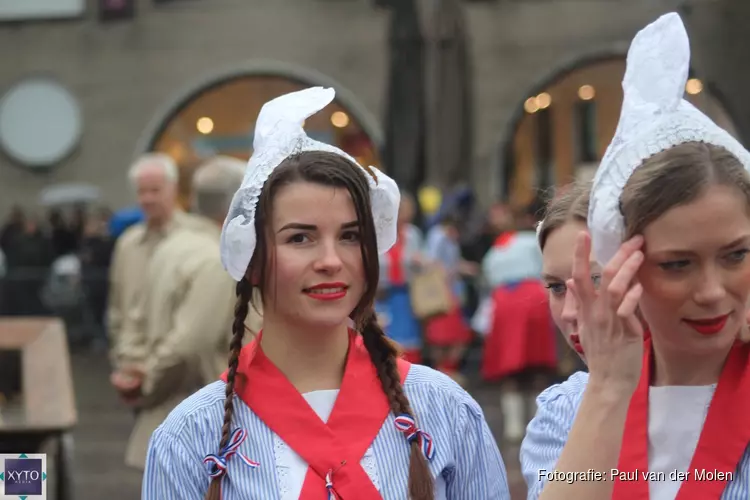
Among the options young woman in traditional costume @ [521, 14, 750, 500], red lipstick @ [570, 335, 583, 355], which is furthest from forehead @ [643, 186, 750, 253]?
red lipstick @ [570, 335, 583, 355]

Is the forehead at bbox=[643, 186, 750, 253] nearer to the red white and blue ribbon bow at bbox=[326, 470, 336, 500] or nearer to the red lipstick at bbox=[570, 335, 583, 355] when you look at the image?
the red lipstick at bbox=[570, 335, 583, 355]

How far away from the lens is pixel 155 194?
20.7 feet

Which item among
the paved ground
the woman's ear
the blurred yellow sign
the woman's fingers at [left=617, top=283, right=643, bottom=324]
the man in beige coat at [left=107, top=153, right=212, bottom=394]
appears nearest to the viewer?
the woman's fingers at [left=617, top=283, right=643, bottom=324]

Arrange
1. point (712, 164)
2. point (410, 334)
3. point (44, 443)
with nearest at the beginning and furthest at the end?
point (712, 164), point (44, 443), point (410, 334)

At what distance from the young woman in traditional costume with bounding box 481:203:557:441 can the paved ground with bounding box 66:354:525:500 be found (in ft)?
1.14

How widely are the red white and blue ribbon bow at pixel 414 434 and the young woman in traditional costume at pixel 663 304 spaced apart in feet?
1.33

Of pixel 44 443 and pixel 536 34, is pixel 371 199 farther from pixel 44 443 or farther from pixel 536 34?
pixel 536 34

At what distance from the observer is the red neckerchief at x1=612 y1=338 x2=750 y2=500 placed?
2.22 m

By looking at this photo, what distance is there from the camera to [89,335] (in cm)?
1614

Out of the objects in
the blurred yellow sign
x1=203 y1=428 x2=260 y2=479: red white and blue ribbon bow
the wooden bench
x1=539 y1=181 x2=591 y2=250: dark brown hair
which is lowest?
the wooden bench

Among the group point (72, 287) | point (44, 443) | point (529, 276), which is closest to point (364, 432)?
point (44, 443)

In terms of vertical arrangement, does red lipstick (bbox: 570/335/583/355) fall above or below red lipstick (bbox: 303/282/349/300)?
below

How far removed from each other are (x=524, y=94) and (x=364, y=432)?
18791 millimetres

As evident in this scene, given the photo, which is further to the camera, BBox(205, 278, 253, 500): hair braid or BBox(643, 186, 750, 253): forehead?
BBox(205, 278, 253, 500): hair braid
